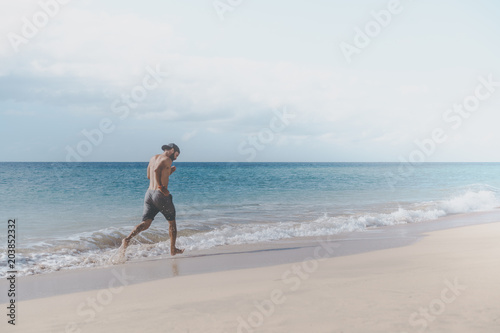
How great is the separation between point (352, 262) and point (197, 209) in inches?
421

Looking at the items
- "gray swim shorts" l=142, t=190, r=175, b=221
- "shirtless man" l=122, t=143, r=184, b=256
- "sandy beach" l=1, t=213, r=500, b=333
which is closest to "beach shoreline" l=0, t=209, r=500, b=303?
"sandy beach" l=1, t=213, r=500, b=333

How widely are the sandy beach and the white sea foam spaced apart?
1317 mm

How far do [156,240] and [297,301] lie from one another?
6031 mm

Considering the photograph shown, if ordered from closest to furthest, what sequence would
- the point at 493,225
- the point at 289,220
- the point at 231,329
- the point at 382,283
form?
the point at 231,329, the point at 382,283, the point at 493,225, the point at 289,220

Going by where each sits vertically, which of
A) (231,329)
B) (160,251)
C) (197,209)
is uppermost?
(197,209)

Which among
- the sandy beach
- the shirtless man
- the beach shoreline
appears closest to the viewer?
the sandy beach

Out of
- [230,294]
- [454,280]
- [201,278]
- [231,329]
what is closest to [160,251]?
[201,278]

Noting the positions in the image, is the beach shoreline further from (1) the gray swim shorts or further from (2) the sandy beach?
(1) the gray swim shorts

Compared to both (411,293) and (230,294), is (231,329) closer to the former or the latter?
(230,294)

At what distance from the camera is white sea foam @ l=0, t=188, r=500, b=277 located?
7.48m

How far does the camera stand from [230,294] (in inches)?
195

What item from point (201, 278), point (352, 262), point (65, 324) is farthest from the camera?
point (352, 262)

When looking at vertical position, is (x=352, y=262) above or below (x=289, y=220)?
below

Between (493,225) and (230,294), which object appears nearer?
(230,294)
